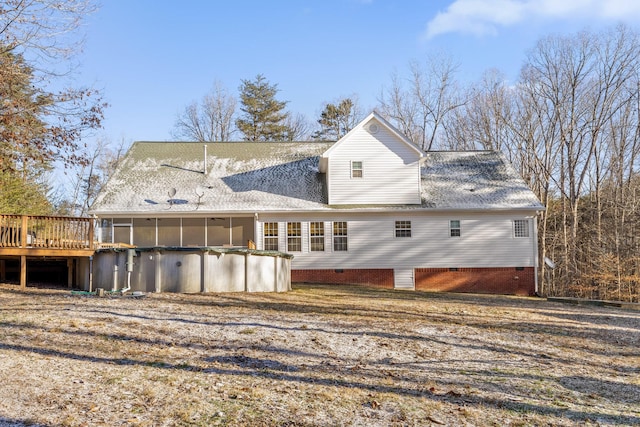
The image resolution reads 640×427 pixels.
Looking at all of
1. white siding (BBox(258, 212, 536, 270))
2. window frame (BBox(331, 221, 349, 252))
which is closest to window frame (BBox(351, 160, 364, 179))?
white siding (BBox(258, 212, 536, 270))

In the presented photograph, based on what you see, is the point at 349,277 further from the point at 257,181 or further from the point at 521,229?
the point at 521,229

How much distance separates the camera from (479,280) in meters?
22.0

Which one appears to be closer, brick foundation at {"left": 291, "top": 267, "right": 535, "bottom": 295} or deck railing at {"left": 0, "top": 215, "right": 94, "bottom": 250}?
deck railing at {"left": 0, "top": 215, "right": 94, "bottom": 250}

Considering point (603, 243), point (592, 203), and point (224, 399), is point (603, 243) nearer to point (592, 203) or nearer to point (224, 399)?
point (592, 203)

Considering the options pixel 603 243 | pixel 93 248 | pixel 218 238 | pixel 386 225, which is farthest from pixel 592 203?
pixel 93 248

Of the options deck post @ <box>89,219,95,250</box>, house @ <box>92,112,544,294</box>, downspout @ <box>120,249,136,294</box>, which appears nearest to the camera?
downspout @ <box>120,249,136,294</box>

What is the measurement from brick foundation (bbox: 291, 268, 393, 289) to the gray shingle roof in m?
2.62

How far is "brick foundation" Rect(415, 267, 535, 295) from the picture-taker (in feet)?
71.6

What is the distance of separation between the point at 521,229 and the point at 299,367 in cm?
1769

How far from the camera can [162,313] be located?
33.8 ft

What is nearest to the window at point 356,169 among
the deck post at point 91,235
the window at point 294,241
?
the window at point 294,241

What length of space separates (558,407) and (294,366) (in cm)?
314

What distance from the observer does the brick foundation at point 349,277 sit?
21.5 meters

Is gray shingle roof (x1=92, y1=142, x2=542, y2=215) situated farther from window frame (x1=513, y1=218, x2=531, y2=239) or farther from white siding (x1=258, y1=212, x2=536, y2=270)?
window frame (x1=513, y1=218, x2=531, y2=239)
